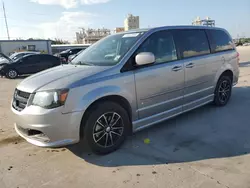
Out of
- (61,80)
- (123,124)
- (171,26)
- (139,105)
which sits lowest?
(123,124)

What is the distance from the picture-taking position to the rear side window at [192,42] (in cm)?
435

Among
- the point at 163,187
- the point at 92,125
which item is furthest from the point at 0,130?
the point at 163,187

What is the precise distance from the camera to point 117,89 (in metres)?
3.35

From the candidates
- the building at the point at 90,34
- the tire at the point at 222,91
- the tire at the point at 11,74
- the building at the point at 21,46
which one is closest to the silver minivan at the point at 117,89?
the tire at the point at 222,91

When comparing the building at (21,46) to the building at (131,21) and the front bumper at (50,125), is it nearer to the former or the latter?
the front bumper at (50,125)

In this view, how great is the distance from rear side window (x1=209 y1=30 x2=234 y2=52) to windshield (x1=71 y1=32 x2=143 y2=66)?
2155 millimetres

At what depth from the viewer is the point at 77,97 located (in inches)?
118

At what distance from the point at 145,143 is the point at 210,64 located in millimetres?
2335

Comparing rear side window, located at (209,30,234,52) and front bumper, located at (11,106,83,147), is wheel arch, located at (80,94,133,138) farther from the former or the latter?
rear side window, located at (209,30,234,52)

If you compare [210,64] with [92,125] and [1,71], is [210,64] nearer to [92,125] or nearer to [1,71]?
[92,125]

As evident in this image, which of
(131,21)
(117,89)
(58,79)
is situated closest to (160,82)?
(117,89)

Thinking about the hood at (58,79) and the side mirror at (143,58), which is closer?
the hood at (58,79)

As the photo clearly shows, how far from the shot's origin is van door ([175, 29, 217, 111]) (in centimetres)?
438

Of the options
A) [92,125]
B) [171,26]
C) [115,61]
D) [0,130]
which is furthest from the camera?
[0,130]
